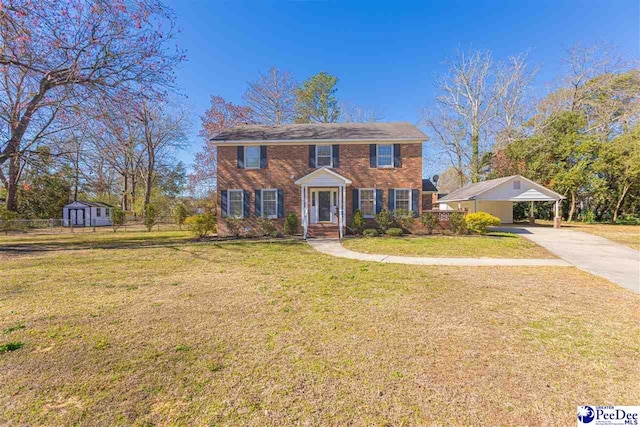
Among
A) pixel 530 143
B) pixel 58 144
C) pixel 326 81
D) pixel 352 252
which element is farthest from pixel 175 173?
pixel 530 143

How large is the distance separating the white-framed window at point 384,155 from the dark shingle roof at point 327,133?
0.48 m

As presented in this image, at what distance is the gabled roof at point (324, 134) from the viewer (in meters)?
15.4

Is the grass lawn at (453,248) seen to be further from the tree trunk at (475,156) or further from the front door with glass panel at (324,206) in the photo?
the tree trunk at (475,156)

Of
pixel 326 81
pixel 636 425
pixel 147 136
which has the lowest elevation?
pixel 636 425

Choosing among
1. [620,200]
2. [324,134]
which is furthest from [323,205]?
[620,200]

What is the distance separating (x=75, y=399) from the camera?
2346mm

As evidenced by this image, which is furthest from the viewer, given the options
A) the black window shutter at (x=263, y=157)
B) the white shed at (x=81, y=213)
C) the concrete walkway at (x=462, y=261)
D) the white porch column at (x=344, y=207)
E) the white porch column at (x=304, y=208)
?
the white shed at (x=81, y=213)

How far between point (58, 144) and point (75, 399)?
14072mm

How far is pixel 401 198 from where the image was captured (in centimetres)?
1526

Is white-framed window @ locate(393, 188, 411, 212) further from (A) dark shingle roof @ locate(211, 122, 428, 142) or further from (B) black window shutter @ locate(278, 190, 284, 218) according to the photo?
(B) black window shutter @ locate(278, 190, 284, 218)

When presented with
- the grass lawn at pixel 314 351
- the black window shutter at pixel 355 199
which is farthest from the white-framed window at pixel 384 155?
the grass lawn at pixel 314 351

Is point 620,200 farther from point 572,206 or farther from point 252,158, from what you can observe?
point 252,158

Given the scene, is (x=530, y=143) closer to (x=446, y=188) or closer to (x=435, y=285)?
(x=446, y=188)

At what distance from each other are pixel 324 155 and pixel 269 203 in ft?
13.9
